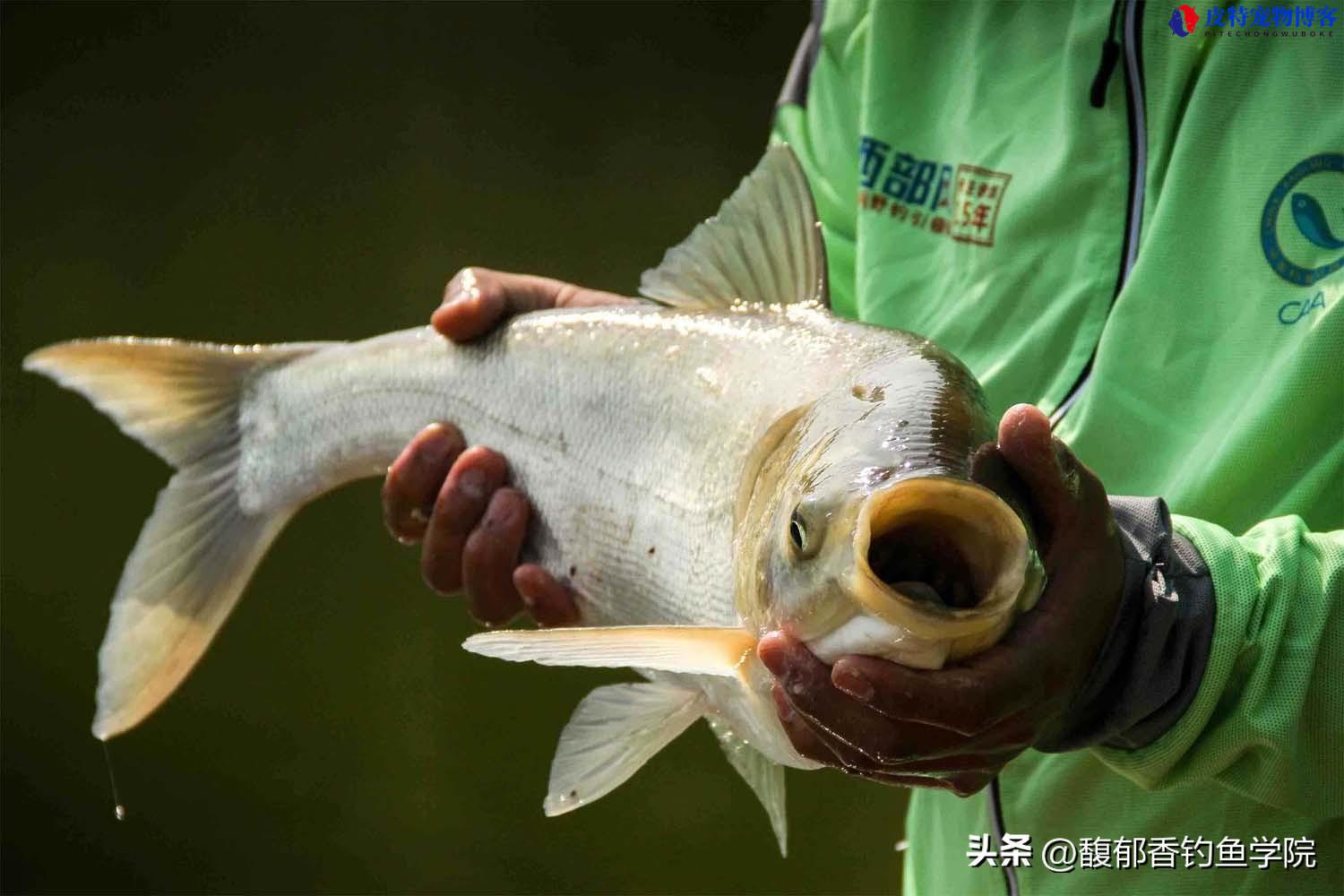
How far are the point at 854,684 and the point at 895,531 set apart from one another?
0.10 meters

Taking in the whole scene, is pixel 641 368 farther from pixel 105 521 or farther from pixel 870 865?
pixel 105 521

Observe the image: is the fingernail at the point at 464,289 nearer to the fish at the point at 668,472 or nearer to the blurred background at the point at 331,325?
the fish at the point at 668,472

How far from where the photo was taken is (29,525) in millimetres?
3207

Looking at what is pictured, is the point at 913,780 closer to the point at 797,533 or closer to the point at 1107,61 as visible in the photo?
the point at 797,533

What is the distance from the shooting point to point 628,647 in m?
0.95

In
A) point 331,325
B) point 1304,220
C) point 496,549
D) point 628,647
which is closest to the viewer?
point 628,647

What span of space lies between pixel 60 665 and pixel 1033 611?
288 centimetres

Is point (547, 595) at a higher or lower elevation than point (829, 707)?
lower

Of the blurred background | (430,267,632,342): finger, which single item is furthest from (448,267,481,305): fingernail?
the blurred background

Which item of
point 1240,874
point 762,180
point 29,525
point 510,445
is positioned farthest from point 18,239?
point 1240,874

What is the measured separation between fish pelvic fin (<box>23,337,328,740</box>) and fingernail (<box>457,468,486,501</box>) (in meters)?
0.31

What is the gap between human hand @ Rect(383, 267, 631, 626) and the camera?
55.9 inches

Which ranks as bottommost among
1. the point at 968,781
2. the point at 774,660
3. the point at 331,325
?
the point at 331,325

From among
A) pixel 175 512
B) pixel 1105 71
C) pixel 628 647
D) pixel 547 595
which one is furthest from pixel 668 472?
pixel 175 512
